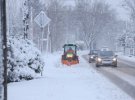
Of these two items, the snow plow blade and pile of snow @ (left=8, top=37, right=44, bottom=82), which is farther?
the snow plow blade

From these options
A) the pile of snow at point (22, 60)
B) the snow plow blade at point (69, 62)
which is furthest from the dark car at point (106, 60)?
the pile of snow at point (22, 60)

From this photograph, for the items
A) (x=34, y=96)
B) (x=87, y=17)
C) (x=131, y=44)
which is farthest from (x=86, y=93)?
(x=87, y=17)

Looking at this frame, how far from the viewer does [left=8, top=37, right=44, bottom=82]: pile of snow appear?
2042cm

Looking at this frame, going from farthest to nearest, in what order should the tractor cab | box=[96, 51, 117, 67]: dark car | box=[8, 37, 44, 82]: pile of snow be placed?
1. the tractor cab
2. box=[96, 51, 117, 67]: dark car
3. box=[8, 37, 44, 82]: pile of snow

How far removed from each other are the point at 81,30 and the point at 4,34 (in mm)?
114493

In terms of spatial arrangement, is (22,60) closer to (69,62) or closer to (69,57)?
A: (69,62)

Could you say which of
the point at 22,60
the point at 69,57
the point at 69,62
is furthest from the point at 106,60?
the point at 22,60

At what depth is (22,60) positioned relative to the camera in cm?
2097

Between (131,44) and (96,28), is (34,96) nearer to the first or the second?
(131,44)

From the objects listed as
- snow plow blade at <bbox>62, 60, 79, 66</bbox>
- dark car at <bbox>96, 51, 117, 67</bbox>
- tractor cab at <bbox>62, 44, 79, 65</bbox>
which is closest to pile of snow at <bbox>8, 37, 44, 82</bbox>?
dark car at <bbox>96, 51, 117, 67</bbox>

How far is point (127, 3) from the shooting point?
324 ft

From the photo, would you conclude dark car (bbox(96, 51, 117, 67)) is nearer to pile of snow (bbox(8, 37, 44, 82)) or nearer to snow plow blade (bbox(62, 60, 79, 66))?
snow plow blade (bbox(62, 60, 79, 66))

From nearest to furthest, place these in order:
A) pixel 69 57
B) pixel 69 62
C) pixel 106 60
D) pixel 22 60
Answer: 1. pixel 22 60
2. pixel 106 60
3. pixel 69 62
4. pixel 69 57

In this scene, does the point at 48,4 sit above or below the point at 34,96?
above
